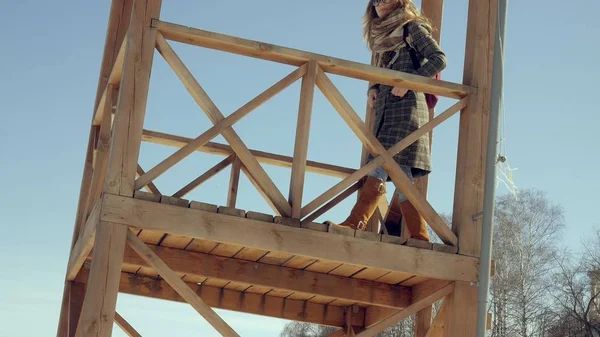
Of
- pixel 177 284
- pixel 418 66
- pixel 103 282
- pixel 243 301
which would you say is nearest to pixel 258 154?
pixel 243 301

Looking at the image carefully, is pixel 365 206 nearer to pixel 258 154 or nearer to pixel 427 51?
pixel 427 51

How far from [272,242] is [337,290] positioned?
1.52m

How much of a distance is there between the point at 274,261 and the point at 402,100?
153 cm

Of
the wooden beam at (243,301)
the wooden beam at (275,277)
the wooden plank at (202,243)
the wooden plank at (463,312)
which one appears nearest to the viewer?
the wooden plank at (202,243)

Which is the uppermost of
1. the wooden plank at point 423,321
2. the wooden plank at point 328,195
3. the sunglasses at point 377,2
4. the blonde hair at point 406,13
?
the sunglasses at point 377,2

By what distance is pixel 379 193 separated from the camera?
712cm

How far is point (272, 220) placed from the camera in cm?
646

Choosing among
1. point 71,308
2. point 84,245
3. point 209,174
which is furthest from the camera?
point 71,308

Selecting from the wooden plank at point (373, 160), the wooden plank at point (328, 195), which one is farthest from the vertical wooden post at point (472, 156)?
the wooden plank at point (328, 195)

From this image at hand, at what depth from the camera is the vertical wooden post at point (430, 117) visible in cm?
817

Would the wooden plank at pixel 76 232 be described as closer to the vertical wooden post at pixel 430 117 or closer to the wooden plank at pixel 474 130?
the vertical wooden post at pixel 430 117

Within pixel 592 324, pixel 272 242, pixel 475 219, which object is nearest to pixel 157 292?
pixel 272 242

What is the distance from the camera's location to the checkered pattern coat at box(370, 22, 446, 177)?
23.7 feet

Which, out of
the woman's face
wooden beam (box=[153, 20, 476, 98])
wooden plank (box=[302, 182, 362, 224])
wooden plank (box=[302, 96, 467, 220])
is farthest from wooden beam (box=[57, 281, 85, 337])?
the woman's face
